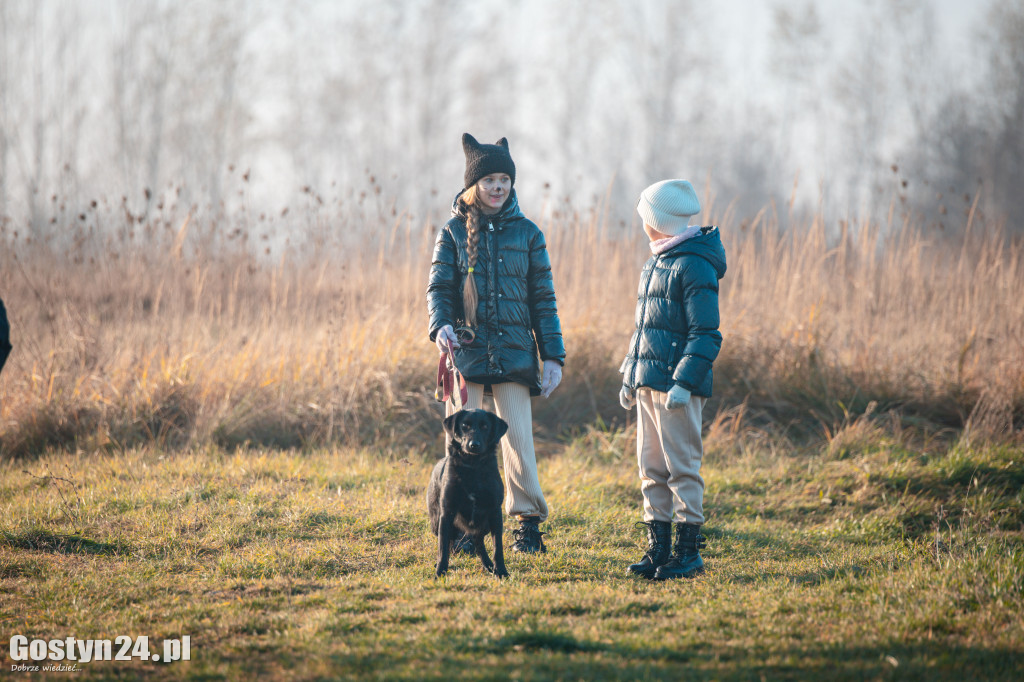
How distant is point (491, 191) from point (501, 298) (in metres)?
0.55

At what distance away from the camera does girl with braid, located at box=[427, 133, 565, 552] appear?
12.6ft

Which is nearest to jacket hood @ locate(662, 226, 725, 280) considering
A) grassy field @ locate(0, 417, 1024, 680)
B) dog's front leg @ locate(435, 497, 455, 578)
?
grassy field @ locate(0, 417, 1024, 680)

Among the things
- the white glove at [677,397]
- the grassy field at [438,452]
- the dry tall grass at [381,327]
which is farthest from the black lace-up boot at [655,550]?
the dry tall grass at [381,327]

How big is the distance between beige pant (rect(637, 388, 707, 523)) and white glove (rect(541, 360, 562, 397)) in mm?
456

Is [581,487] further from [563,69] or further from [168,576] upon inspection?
[563,69]

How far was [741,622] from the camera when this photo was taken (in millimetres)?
2885

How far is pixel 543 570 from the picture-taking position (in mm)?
3650

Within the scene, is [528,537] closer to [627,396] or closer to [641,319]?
[627,396]

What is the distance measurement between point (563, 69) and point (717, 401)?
21603 millimetres

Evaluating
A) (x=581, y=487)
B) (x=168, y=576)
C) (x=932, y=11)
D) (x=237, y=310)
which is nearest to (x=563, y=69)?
(x=932, y=11)

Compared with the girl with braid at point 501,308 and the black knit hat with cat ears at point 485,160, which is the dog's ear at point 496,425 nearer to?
the girl with braid at point 501,308

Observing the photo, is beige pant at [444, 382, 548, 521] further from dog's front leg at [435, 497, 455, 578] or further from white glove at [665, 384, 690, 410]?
white glove at [665, 384, 690, 410]

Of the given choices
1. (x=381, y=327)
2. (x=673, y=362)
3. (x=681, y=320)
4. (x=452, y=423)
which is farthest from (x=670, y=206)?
(x=381, y=327)

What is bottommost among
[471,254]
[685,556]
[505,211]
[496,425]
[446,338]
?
[685,556]
